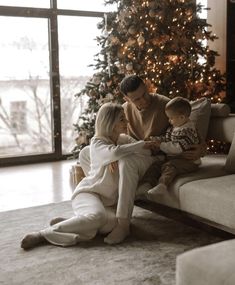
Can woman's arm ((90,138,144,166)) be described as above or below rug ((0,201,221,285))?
above

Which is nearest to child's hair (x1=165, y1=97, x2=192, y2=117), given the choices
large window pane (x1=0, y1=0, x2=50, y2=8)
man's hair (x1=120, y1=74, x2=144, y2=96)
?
man's hair (x1=120, y1=74, x2=144, y2=96)

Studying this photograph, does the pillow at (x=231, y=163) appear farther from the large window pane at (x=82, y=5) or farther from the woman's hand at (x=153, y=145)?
the large window pane at (x=82, y=5)

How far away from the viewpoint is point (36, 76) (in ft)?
19.7

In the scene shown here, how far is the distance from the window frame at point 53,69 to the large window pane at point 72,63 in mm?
102

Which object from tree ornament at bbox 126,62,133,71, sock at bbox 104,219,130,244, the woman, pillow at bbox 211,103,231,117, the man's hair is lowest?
sock at bbox 104,219,130,244

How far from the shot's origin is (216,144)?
4.81 metres

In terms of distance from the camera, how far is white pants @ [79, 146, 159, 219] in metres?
2.71

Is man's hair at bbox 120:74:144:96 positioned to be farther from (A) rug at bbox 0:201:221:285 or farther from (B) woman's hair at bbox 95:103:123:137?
(A) rug at bbox 0:201:221:285

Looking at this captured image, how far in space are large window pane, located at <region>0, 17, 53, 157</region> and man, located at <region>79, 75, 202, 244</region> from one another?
295 cm

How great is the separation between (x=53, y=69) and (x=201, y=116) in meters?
3.35

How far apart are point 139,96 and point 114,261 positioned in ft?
4.30

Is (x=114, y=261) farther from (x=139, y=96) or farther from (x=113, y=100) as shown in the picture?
(x=113, y=100)

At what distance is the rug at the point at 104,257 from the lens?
2188 millimetres

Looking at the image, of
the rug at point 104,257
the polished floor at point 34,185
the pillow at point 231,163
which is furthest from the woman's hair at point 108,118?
the polished floor at point 34,185
